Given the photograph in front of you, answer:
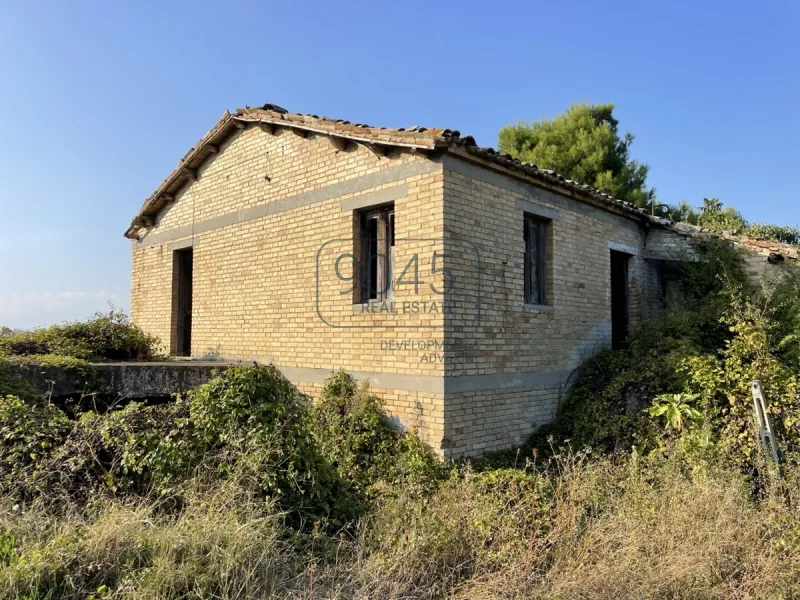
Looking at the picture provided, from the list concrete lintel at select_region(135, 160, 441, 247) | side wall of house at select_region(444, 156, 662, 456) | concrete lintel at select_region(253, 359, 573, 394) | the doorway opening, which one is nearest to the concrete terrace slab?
concrete lintel at select_region(253, 359, 573, 394)

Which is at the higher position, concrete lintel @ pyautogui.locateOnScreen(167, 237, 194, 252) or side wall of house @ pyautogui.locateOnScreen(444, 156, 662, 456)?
concrete lintel @ pyautogui.locateOnScreen(167, 237, 194, 252)

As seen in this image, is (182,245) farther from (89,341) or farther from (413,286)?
(413,286)

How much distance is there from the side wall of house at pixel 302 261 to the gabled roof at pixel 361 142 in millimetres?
236

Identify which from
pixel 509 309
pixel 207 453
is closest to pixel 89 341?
pixel 207 453

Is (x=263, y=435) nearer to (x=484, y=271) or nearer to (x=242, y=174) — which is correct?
(x=484, y=271)

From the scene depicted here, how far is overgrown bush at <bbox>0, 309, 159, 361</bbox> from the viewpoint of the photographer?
8031 mm

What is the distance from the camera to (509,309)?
288 inches

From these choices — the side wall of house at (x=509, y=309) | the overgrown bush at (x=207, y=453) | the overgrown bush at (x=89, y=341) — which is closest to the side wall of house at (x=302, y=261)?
the side wall of house at (x=509, y=309)

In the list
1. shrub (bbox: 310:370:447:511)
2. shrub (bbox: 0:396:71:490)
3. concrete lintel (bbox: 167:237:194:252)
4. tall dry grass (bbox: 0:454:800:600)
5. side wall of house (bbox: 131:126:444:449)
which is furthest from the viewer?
concrete lintel (bbox: 167:237:194:252)

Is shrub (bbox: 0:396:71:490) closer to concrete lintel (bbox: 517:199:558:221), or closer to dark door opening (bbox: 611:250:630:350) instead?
concrete lintel (bbox: 517:199:558:221)

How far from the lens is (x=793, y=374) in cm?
675

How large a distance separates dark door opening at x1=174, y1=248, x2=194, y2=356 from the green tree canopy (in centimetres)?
1444

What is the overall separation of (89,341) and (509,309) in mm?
7229

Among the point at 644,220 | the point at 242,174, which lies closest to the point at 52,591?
the point at 242,174
